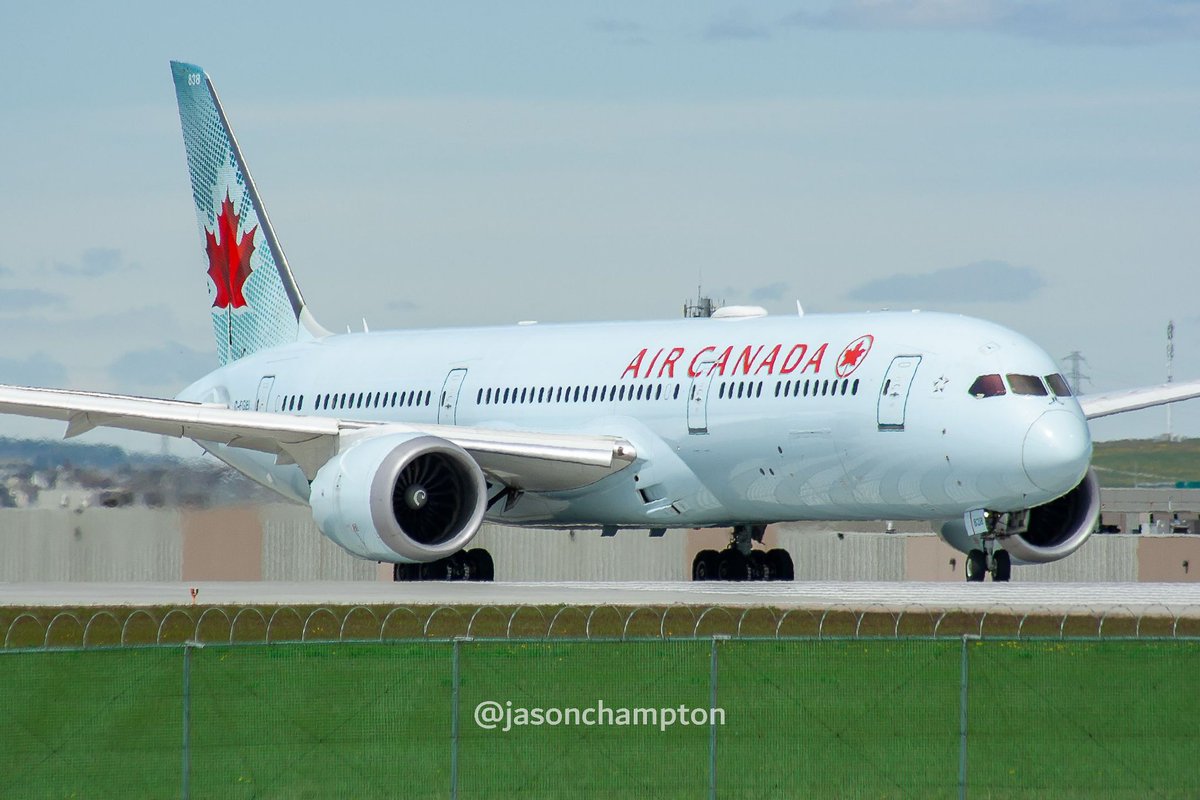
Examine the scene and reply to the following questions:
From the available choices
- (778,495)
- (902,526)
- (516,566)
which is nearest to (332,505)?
(778,495)

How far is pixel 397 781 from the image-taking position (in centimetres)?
1439

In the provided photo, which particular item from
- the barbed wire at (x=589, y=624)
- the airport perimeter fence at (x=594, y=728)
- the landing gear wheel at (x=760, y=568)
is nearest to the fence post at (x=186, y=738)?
the airport perimeter fence at (x=594, y=728)

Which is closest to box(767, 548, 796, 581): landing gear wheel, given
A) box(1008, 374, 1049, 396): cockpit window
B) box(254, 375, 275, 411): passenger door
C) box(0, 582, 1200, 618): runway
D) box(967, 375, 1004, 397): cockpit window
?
box(0, 582, 1200, 618): runway

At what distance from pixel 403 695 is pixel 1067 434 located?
1428 centimetres

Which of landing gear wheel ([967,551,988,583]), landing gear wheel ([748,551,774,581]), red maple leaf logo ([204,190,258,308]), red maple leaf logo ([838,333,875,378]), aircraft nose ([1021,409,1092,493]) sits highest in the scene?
red maple leaf logo ([204,190,258,308])

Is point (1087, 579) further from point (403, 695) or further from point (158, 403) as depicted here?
point (403, 695)

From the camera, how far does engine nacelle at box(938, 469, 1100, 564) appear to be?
32625 millimetres

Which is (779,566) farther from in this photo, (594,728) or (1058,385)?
(594,728)

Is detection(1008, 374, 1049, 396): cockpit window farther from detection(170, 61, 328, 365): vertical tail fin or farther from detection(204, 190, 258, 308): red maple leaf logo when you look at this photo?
detection(204, 190, 258, 308): red maple leaf logo

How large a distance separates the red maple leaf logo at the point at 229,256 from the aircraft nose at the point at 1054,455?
19.5m

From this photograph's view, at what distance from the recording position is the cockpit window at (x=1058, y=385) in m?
29.2

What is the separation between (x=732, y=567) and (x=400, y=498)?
6.89 meters

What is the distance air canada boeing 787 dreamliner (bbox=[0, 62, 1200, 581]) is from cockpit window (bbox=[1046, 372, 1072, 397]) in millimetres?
58

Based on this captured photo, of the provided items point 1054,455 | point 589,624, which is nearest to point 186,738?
point 589,624
